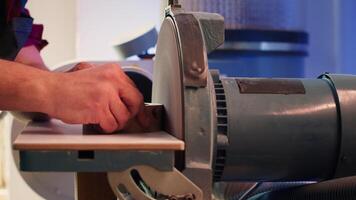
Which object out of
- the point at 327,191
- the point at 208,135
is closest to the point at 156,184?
the point at 208,135

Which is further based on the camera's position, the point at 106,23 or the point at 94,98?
the point at 106,23

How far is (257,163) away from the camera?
2.66ft

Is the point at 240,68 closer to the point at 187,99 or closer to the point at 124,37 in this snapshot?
the point at 124,37

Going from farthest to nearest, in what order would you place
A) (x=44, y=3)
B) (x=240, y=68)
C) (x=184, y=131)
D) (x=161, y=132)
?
(x=44, y=3) < (x=240, y=68) < (x=161, y=132) < (x=184, y=131)

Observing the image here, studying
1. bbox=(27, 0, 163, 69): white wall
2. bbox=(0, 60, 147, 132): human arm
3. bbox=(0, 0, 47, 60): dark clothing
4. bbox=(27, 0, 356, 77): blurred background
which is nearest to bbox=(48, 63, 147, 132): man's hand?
bbox=(0, 60, 147, 132): human arm

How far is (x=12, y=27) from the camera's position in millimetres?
1261

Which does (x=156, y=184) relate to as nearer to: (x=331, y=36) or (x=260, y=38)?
(x=260, y=38)

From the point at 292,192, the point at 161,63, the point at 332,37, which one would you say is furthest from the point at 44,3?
the point at 292,192

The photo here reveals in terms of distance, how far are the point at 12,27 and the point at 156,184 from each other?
81cm

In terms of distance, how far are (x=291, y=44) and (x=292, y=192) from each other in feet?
5.05

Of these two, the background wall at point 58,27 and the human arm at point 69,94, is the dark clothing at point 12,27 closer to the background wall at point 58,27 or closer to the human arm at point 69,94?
the human arm at point 69,94

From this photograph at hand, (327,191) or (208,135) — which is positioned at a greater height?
(208,135)

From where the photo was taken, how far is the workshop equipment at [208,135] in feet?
2.00

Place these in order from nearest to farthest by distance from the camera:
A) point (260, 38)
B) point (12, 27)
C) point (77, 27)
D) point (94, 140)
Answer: point (94, 140) < point (12, 27) < point (260, 38) < point (77, 27)
